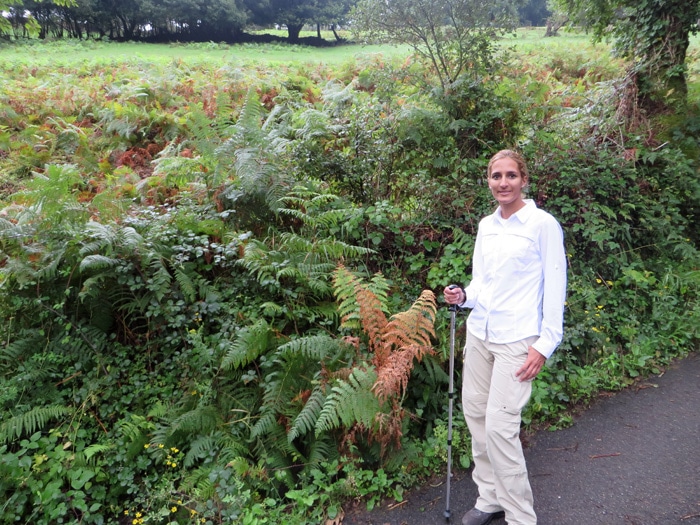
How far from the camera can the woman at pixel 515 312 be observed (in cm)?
255

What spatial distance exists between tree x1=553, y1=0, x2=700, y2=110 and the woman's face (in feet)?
22.9

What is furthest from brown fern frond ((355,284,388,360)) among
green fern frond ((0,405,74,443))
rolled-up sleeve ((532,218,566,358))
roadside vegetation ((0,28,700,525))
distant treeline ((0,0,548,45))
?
distant treeline ((0,0,548,45))

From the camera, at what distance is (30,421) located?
401 centimetres

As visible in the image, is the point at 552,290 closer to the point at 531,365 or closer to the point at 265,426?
the point at 531,365

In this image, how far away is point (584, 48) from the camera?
15.5 metres

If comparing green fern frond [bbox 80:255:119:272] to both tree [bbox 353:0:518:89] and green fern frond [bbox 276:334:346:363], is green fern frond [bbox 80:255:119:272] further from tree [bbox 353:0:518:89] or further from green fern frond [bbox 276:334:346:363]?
tree [bbox 353:0:518:89]

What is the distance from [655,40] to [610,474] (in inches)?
303

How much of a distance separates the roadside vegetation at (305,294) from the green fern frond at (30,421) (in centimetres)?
2

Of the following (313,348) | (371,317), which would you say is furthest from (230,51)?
(313,348)

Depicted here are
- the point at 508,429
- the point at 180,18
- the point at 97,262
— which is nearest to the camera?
the point at 508,429

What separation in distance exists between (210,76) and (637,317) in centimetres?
1265

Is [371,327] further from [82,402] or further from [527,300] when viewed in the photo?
[82,402]

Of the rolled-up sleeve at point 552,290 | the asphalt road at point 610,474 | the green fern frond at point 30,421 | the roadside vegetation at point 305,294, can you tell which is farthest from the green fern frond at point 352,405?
the green fern frond at point 30,421

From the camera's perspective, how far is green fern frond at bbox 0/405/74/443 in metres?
3.89
